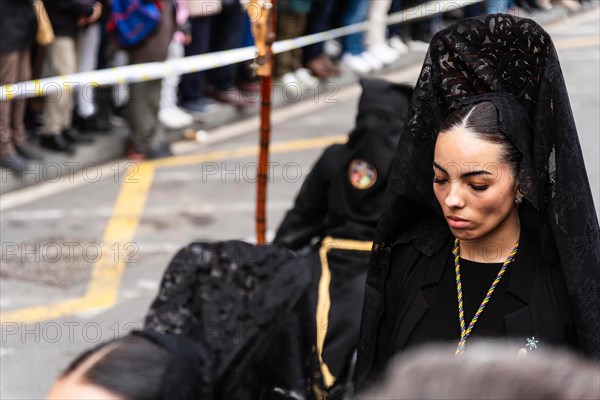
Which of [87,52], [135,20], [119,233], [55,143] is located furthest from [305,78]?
[119,233]

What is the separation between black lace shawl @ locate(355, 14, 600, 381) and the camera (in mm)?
2863

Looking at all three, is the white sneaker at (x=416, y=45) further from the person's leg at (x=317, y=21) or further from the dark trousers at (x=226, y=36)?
the dark trousers at (x=226, y=36)

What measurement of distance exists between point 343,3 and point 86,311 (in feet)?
19.8

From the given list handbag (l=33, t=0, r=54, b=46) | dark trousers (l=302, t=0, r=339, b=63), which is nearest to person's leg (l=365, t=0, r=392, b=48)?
dark trousers (l=302, t=0, r=339, b=63)

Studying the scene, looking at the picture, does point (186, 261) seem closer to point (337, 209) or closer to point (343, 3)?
point (337, 209)

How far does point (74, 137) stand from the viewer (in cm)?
861

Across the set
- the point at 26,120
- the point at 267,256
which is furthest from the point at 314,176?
the point at 26,120

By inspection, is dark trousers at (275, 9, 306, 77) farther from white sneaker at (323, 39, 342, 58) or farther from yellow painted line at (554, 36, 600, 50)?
yellow painted line at (554, 36, 600, 50)

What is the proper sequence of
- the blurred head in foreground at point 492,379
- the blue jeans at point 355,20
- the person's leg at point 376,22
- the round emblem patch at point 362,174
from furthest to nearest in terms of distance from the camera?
the person's leg at point 376,22
the blue jeans at point 355,20
the round emblem patch at point 362,174
the blurred head in foreground at point 492,379

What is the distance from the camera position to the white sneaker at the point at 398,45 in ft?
42.4

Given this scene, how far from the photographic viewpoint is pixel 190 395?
2.21 m

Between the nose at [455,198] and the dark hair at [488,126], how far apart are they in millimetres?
145

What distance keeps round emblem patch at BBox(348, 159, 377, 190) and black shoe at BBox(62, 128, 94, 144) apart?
13.8ft

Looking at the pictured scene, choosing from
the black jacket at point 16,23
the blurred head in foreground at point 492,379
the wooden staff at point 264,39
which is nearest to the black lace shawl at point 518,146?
the blurred head in foreground at point 492,379
